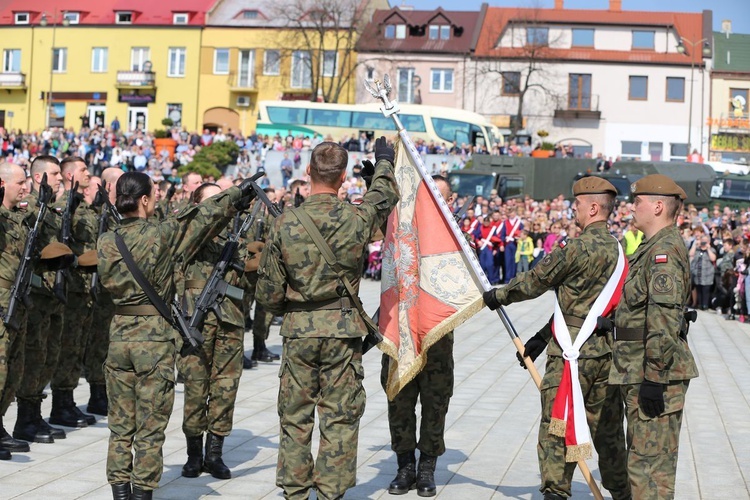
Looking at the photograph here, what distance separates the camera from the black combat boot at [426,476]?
8.17m

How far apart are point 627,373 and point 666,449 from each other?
512 mm

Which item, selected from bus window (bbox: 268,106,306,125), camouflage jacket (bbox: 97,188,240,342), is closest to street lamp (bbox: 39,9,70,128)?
bus window (bbox: 268,106,306,125)

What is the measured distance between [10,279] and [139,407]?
2.20 metres

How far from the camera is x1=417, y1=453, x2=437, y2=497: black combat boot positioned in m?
8.17

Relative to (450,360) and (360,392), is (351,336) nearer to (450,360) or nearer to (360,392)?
(360,392)

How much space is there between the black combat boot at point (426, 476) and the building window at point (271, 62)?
6471cm

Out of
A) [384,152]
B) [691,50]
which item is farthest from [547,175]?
[384,152]

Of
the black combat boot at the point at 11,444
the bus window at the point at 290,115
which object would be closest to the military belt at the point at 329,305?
the black combat boot at the point at 11,444

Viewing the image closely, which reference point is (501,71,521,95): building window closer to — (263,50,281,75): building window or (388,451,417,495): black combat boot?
(263,50,281,75): building window

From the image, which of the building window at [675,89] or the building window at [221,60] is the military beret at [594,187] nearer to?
the building window at [675,89]

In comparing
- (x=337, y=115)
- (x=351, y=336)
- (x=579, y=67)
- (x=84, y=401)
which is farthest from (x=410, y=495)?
(x=579, y=67)

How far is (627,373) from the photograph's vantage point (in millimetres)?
6977

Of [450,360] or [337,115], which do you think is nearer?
[450,360]

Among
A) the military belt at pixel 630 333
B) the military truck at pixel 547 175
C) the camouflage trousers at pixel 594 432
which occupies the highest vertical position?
the military truck at pixel 547 175
